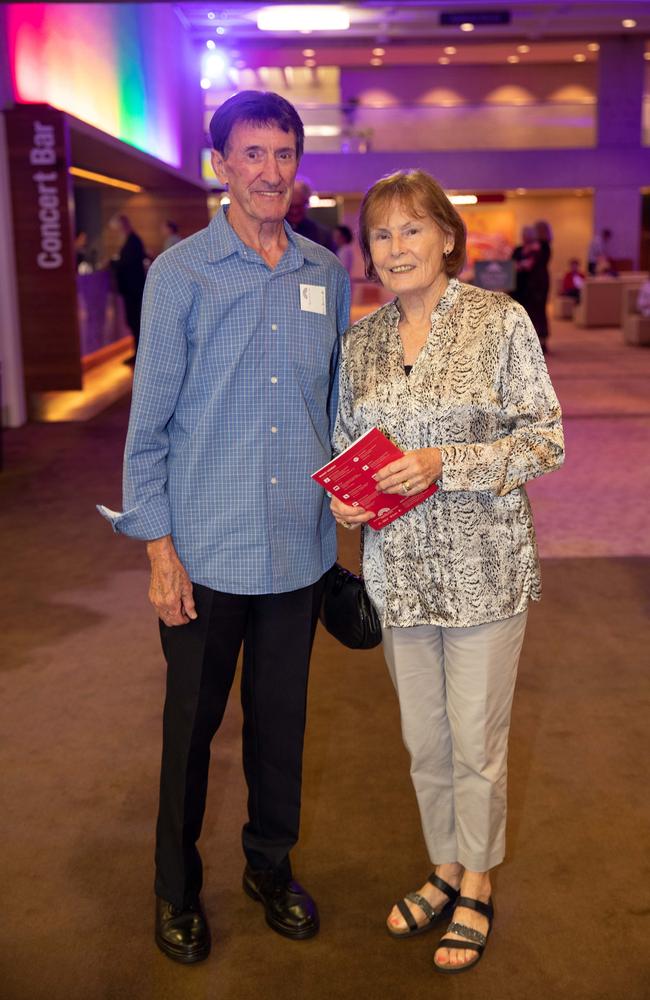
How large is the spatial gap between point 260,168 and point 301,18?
62.8 feet

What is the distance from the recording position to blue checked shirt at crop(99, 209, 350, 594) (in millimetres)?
2168

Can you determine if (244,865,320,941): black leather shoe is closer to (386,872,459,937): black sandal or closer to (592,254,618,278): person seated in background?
(386,872,459,937): black sandal

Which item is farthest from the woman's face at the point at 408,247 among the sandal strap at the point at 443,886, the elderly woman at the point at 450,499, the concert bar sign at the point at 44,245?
the concert bar sign at the point at 44,245

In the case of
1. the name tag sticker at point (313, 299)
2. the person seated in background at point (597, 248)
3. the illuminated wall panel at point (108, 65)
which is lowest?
the name tag sticker at point (313, 299)

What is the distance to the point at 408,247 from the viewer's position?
7.11 ft

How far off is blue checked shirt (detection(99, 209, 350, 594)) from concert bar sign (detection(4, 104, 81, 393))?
312 inches

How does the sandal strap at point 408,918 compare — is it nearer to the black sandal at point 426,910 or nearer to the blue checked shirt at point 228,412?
the black sandal at point 426,910

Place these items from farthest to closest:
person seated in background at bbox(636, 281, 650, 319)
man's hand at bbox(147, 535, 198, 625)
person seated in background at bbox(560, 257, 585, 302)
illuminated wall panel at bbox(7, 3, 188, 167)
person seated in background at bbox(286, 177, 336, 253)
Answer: person seated in background at bbox(560, 257, 585, 302), person seated in background at bbox(636, 281, 650, 319), illuminated wall panel at bbox(7, 3, 188, 167), person seated in background at bbox(286, 177, 336, 253), man's hand at bbox(147, 535, 198, 625)

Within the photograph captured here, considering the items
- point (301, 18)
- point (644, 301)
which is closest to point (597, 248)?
point (301, 18)

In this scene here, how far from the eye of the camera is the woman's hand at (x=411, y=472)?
6.75 ft

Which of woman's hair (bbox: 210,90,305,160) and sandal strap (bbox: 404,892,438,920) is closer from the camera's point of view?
woman's hair (bbox: 210,90,305,160)

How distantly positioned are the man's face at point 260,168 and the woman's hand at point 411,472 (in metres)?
0.57

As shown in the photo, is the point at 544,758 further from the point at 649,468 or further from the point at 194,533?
the point at 649,468

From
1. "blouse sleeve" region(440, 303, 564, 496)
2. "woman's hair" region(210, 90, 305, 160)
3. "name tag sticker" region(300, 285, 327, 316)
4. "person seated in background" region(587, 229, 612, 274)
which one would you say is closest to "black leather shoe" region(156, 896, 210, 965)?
"blouse sleeve" region(440, 303, 564, 496)
